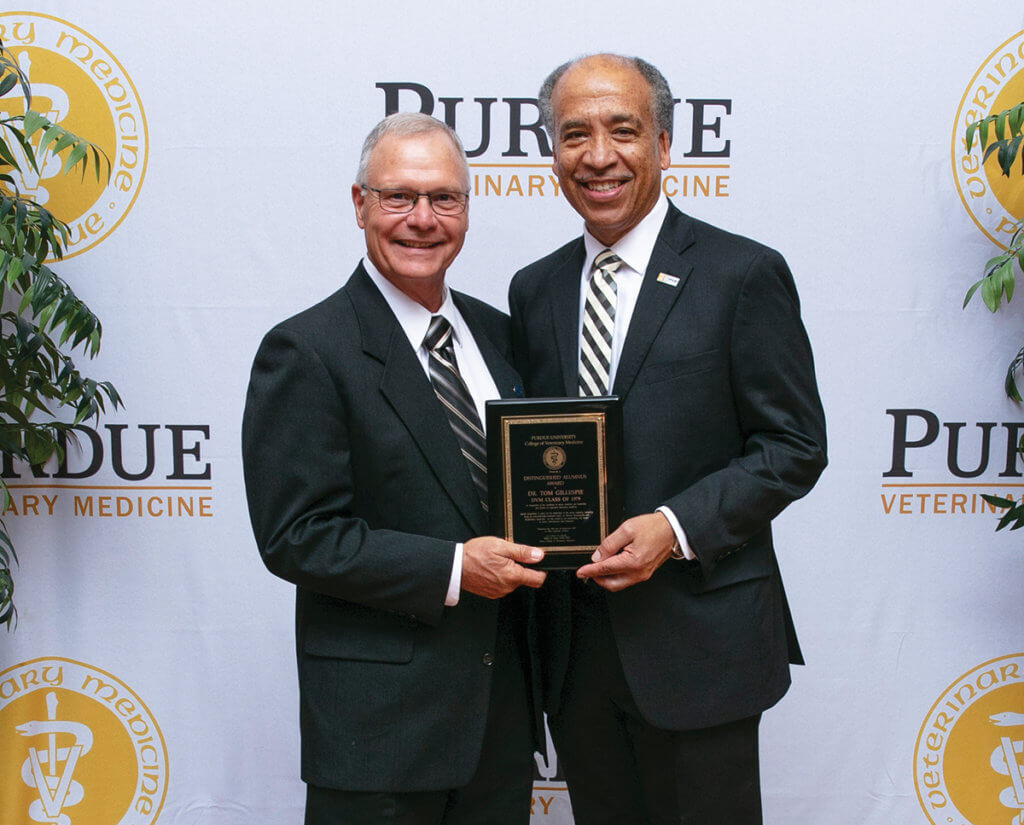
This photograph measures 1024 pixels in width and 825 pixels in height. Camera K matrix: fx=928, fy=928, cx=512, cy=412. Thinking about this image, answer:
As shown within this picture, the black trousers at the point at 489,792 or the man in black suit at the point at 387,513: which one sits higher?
the man in black suit at the point at 387,513

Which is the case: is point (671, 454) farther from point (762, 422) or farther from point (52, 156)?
point (52, 156)

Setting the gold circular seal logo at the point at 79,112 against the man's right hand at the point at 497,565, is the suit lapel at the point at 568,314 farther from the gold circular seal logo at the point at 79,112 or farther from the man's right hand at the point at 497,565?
the gold circular seal logo at the point at 79,112

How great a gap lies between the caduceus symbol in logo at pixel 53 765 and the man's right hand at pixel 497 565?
1.95 m

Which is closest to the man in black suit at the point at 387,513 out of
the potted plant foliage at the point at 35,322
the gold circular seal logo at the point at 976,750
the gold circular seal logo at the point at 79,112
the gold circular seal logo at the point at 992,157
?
the potted plant foliage at the point at 35,322

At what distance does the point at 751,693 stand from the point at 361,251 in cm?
171

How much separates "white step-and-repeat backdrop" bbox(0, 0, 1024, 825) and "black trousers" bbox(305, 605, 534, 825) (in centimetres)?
118

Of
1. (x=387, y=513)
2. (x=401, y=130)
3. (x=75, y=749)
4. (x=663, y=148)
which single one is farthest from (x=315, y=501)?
(x=75, y=749)

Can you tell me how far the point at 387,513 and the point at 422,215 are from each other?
0.55m

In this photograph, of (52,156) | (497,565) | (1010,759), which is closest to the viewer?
(497,565)

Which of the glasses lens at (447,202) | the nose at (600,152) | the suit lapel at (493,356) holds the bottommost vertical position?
the suit lapel at (493,356)

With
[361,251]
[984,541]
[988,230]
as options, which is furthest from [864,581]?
[361,251]

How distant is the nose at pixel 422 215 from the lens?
1712mm

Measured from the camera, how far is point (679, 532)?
1.66m

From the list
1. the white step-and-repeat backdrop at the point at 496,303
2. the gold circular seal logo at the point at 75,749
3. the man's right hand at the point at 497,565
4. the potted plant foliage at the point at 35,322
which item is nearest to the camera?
the man's right hand at the point at 497,565
